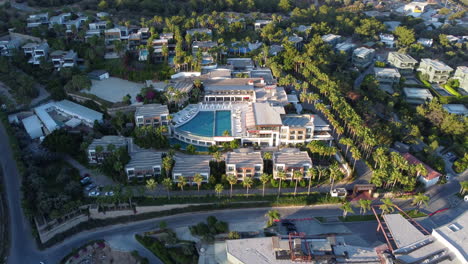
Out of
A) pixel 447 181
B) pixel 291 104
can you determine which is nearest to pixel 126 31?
pixel 291 104

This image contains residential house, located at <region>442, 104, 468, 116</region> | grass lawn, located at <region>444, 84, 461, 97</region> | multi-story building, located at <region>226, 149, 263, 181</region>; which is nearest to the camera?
multi-story building, located at <region>226, 149, 263, 181</region>

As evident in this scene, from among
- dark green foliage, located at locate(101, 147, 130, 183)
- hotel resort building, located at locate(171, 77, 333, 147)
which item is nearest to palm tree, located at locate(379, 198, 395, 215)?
hotel resort building, located at locate(171, 77, 333, 147)

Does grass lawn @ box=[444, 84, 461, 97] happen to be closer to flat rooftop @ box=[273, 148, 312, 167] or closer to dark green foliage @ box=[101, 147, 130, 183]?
flat rooftop @ box=[273, 148, 312, 167]

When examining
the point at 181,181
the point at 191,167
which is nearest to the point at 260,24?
the point at 191,167

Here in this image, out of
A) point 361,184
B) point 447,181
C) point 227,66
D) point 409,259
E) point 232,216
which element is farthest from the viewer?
point 227,66

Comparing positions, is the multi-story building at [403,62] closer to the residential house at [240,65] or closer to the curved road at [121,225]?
the residential house at [240,65]

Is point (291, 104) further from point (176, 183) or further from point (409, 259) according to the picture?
point (409, 259)

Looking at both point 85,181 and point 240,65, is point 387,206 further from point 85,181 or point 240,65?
point 240,65
